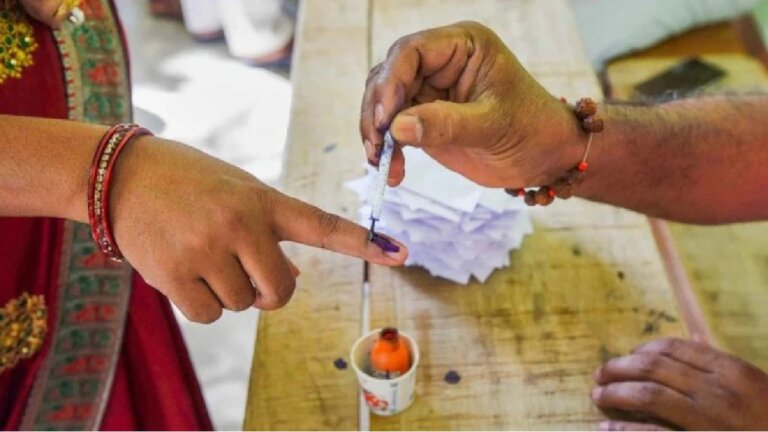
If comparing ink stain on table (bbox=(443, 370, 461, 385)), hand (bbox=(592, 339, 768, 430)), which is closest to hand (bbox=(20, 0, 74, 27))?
ink stain on table (bbox=(443, 370, 461, 385))

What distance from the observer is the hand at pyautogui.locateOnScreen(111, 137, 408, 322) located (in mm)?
656

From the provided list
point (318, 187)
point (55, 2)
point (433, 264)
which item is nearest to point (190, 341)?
point (318, 187)

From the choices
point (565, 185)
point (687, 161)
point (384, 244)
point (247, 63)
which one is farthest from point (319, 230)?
point (247, 63)

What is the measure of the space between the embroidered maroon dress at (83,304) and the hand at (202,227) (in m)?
0.28

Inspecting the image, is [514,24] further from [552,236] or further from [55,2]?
[55,2]

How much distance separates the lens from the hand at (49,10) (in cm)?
86

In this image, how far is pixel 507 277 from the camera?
114 centimetres

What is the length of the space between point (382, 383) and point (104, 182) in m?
0.40

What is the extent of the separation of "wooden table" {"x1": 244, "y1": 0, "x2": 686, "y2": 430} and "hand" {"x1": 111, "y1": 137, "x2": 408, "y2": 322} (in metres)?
0.30

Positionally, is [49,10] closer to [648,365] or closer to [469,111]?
[469,111]

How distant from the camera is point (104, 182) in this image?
2.13ft

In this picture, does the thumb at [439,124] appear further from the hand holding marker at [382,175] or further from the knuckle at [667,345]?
the knuckle at [667,345]

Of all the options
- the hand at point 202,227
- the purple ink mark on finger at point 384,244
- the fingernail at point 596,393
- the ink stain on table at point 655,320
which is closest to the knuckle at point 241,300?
the hand at point 202,227

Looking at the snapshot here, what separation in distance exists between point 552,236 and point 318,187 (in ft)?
1.18
